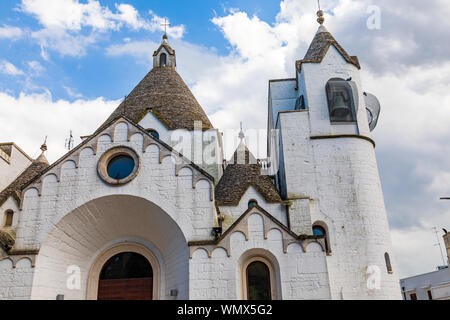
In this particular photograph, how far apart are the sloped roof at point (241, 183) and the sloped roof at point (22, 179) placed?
8382mm

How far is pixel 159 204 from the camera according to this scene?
582 inches

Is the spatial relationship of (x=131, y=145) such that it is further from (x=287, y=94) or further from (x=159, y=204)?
(x=287, y=94)

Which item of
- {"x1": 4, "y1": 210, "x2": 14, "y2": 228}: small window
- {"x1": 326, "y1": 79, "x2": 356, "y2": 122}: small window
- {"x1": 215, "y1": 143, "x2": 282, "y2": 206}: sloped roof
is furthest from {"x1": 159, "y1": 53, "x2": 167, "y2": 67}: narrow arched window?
{"x1": 4, "y1": 210, "x2": 14, "y2": 228}: small window

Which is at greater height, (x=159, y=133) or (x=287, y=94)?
(x=287, y=94)

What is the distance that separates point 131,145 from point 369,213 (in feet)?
→ 34.2

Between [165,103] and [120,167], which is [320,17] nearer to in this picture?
[165,103]

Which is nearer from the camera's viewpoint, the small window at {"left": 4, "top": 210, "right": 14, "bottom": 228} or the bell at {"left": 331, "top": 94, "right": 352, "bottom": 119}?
the small window at {"left": 4, "top": 210, "right": 14, "bottom": 228}

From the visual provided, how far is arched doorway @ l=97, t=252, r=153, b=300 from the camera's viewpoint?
16031mm

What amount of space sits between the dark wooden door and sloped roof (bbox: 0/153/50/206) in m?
5.88

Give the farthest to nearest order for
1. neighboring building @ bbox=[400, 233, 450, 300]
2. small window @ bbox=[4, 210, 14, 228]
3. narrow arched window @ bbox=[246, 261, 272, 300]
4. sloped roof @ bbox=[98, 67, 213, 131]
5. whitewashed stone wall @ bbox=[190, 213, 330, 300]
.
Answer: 1. neighboring building @ bbox=[400, 233, 450, 300]
2. sloped roof @ bbox=[98, 67, 213, 131]
3. small window @ bbox=[4, 210, 14, 228]
4. narrow arched window @ bbox=[246, 261, 272, 300]
5. whitewashed stone wall @ bbox=[190, 213, 330, 300]

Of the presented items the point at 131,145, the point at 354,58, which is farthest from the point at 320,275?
the point at 354,58

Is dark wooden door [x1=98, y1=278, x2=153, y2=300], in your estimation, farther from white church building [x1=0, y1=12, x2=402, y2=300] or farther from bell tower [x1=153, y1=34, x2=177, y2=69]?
bell tower [x1=153, y1=34, x2=177, y2=69]

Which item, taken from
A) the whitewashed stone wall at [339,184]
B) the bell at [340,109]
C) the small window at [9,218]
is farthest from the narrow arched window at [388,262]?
the small window at [9,218]
